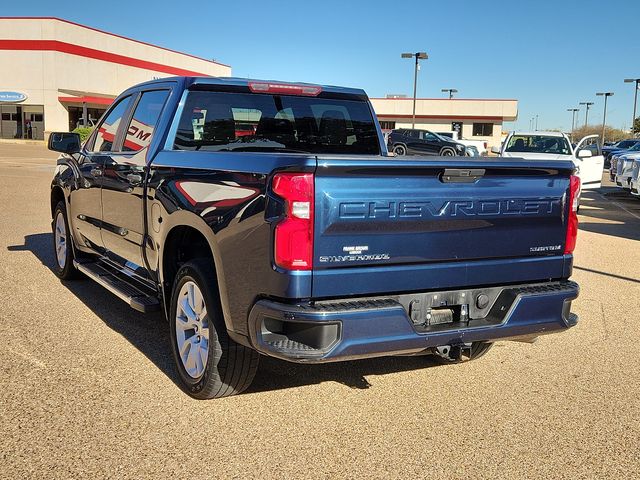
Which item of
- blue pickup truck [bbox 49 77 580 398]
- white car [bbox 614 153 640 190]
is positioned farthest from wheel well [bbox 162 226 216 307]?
white car [bbox 614 153 640 190]

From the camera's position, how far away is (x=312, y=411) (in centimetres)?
405

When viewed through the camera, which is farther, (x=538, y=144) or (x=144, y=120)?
(x=538, y=144)

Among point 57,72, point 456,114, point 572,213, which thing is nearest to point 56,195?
point 572,213

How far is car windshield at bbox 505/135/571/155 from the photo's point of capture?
16406 millimetres

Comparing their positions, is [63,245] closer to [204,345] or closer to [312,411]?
[204,345]

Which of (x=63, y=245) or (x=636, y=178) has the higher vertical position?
(x=636, y=178)

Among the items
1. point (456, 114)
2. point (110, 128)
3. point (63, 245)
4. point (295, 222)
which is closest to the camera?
point (295, 222)

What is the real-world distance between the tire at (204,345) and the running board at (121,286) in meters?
0.47

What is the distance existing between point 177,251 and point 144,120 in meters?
1.23

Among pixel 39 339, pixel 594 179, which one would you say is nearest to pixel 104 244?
pixel 39 339

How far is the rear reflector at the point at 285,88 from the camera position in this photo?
5.06 meters

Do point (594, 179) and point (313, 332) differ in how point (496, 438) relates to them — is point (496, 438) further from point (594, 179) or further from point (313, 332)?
point (594, 179)

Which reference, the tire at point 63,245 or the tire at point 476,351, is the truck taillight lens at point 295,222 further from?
the tire at point 63,245

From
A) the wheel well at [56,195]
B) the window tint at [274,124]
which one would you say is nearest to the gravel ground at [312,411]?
the wheel well at [56,195]
